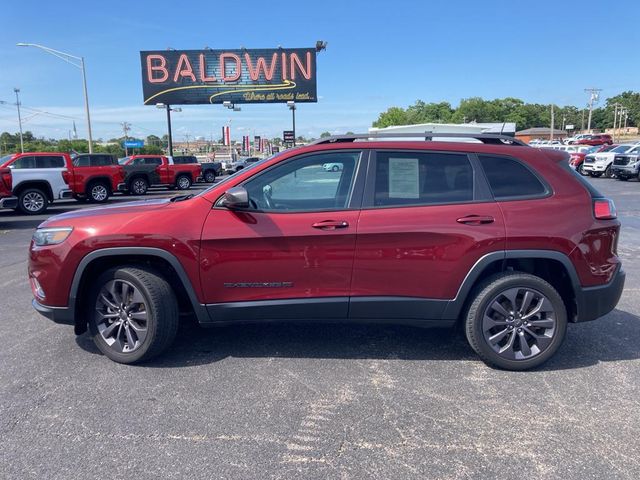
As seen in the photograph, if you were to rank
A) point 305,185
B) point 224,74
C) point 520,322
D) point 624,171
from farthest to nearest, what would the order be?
point 224,74 → point 624,171 → point 305,185 → point 520,322

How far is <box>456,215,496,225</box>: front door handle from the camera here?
3700 millimetres

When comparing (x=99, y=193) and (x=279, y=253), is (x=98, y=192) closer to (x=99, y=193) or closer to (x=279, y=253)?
(x=99, y=193)

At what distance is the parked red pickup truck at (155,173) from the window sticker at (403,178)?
21.3m

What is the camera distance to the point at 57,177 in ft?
52.2

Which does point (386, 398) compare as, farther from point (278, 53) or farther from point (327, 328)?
point (278, 53)

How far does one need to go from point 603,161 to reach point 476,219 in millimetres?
28957

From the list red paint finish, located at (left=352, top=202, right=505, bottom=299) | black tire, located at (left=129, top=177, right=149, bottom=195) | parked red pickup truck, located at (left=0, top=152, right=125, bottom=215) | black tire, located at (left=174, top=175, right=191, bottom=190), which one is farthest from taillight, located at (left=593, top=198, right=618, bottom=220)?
black tire, located at (left=174, top=175, right=191, bottom=190)

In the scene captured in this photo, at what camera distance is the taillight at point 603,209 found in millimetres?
3811

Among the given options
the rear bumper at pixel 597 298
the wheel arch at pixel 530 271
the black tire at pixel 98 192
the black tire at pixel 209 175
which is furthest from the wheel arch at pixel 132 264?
the black tire at pixel 209 175

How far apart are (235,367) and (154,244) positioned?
1163 mm

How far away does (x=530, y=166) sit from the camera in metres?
3.91

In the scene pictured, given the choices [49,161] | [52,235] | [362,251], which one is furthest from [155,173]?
[362,251]

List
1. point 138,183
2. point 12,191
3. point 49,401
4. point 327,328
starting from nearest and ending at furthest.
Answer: point 49,401, point 327,328, point 12,191, point 138,183

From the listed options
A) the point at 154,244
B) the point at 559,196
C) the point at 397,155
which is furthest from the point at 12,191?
the point at 559,196
